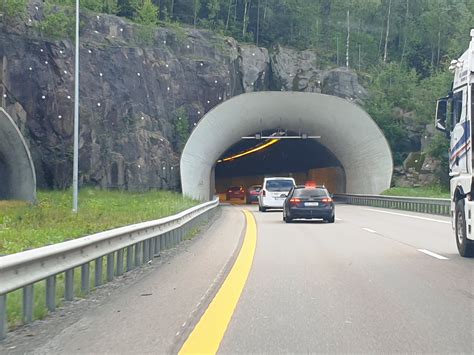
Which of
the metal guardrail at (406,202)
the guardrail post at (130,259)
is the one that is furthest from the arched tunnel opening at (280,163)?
the guardrail post at (130,259)

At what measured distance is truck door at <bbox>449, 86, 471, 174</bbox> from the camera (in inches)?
504

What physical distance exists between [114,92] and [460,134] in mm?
37491

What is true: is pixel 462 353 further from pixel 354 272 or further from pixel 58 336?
pixel 354 272

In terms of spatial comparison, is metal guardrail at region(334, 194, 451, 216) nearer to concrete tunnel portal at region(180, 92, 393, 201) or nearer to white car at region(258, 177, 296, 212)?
concrete tunnel portal at region(180, 92, 393, 201)

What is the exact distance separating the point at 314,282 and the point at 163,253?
5.27m

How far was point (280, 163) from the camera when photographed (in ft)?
241

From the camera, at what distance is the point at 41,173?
44250mm

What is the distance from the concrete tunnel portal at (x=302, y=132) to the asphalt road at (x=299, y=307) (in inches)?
1225

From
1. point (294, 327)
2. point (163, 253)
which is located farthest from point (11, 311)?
point (163, 253)

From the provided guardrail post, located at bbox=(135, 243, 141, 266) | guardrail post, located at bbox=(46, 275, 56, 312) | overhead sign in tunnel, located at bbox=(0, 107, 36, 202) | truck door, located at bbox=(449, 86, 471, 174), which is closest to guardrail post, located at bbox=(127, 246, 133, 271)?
guardrail post, located at bbox=(135, 243, 141, 266)

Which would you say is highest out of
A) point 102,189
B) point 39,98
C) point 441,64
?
point 441,64

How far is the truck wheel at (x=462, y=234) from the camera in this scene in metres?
13.3

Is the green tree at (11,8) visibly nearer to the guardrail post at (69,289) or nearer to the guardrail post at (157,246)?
the guardrail post at (157,246)

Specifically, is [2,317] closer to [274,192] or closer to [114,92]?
[274,192]
